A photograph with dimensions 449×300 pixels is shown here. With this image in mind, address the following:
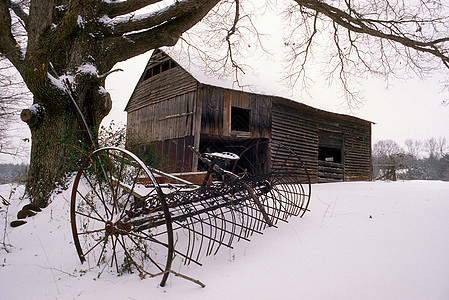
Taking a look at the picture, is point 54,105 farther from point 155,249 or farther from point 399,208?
point 399,208

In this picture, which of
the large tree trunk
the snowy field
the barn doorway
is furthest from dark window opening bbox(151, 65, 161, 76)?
the snowy field

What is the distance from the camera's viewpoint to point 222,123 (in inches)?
420

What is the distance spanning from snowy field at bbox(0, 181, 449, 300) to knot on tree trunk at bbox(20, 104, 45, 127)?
1565 mm

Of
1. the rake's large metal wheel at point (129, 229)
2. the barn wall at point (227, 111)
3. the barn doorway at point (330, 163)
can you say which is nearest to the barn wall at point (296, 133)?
the barn wall at point (227, 111)

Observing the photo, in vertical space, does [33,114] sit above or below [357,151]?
below

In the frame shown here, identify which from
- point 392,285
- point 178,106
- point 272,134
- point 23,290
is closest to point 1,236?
point 23,290

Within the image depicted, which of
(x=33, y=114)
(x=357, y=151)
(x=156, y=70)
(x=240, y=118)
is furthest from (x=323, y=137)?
(x=33, y=114)

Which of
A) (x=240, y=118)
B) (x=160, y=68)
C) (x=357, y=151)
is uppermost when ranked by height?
(x=160, y=68)

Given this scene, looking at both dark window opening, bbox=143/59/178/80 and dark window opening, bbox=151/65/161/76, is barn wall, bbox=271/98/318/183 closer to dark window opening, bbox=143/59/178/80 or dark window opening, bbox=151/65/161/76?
dark window opening, bbox=143/59/178/80

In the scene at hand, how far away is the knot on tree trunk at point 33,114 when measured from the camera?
4.23m

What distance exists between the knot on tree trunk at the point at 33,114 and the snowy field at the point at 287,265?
1.57m

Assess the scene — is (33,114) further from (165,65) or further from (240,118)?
(240,118)

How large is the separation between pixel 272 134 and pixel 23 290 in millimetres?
10546

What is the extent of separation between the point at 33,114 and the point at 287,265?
14.7 feet
